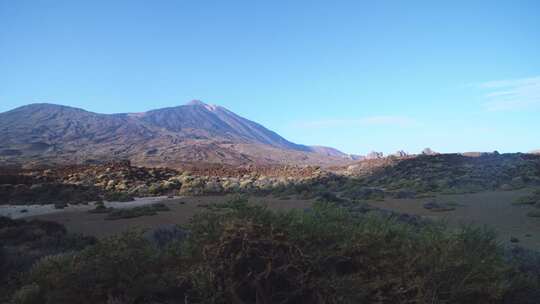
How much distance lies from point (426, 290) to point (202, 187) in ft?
94.1

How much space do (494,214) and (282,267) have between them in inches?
617

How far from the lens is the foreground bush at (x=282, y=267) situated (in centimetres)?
409

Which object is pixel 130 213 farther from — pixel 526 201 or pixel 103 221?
pixel 526 201

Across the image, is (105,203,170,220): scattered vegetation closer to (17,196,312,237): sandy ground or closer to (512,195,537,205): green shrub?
(17,196,312,237): sandy ground

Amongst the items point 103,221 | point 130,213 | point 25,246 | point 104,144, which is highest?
point 104,144

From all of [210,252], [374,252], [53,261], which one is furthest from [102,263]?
[374,252]

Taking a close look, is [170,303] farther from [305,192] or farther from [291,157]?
[291,157]

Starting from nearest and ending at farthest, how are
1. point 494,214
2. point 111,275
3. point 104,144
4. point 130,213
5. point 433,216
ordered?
point 111,275, point 433,216, point 494,214, point 130,213, point 104,144

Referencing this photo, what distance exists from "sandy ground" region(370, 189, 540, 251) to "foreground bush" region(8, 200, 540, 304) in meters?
5.36

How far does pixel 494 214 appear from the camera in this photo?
54.5 ft

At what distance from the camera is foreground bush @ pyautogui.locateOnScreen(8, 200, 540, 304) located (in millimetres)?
4094

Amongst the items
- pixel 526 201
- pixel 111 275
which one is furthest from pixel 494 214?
pixel 111 275

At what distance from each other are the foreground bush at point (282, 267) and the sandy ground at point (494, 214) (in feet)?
17.6

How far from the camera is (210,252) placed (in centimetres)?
420
